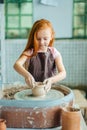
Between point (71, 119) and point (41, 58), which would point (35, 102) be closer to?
point (71, 119)

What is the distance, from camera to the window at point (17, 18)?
9.96 feet

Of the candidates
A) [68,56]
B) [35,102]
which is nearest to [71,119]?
[35,102]

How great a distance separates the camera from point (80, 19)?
313 centimetres

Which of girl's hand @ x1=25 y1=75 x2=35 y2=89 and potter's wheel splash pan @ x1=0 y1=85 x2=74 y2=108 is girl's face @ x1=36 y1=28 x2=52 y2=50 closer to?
girl's hand @ x1=25 y1=75 x2=35 y2=89

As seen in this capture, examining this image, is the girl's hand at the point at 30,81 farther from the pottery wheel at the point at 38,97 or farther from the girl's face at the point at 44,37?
the girl's face at the point at 44,37

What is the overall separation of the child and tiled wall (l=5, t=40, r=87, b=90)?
1405mm

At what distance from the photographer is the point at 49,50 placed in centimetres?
166

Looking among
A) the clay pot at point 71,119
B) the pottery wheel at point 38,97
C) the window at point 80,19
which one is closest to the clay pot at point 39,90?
the pottery wheel at point 38,97

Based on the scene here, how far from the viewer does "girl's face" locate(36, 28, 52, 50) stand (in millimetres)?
1541

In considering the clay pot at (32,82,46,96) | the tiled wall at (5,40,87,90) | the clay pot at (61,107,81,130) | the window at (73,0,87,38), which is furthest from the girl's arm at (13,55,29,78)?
the window at (73,0,87,38)

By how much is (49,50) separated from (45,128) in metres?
0.44

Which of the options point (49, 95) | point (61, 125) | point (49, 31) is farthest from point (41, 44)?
point (61, 125)

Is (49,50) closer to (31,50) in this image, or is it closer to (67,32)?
(31,50)

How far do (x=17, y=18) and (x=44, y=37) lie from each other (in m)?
1.57
